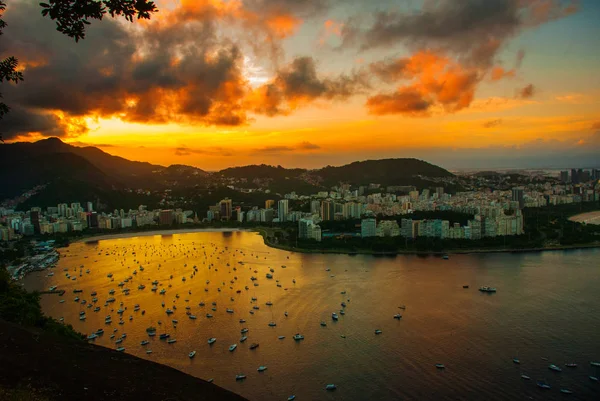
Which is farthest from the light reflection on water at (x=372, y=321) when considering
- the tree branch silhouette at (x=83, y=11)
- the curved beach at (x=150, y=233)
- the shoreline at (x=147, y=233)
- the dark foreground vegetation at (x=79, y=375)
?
the curved beach at (x=150, y=233)

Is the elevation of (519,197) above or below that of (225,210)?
above

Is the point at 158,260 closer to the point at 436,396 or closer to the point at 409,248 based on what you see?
the point at 409,248

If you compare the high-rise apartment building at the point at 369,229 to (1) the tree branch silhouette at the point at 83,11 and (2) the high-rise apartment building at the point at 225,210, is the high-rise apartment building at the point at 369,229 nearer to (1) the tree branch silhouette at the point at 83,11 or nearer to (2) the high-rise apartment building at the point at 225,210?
(2) the high-rise apartment building at the point at 225,210

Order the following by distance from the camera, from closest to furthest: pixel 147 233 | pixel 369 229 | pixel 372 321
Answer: pixel 372 321, pixel 369 229, pixel 147 233

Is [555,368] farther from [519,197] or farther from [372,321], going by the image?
[519,197]

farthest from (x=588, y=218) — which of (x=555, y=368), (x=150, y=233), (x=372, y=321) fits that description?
(x=150, y=233)

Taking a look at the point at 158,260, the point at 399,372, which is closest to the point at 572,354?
the point at 399,372

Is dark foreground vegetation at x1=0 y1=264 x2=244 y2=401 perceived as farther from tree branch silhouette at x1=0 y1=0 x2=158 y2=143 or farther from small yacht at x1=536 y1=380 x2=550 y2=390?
small yacht at x1=536 y1=380 x2=550 y2=390

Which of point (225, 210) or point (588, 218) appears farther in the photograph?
point (225, 210)
